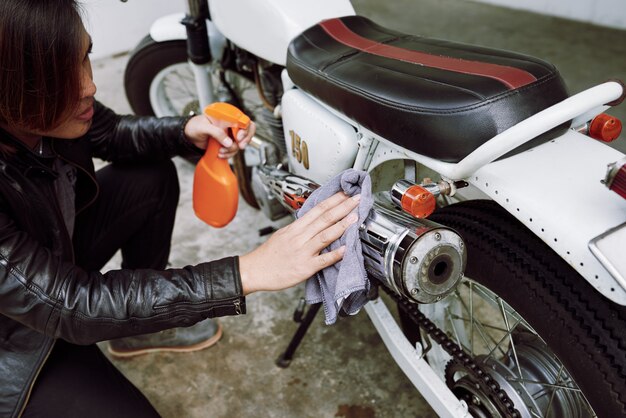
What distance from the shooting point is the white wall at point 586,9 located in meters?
3.06

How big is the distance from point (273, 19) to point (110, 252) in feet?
2.14

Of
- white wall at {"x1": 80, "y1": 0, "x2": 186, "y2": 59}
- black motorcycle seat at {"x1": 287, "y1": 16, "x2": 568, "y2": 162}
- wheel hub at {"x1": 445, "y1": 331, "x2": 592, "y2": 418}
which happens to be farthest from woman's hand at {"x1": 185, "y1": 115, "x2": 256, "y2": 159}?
white wall at {"x1": 80, "y1": 0, "x2": 186, "y2": 59}

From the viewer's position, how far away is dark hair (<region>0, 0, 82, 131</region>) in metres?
0.70

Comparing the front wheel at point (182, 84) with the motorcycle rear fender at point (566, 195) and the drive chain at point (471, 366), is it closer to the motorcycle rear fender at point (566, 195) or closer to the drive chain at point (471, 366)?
the drive chain at point (471, 366)

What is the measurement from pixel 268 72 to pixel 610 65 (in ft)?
6.73

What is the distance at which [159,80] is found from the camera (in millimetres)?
1832

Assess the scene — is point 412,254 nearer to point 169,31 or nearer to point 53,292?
point 53,292

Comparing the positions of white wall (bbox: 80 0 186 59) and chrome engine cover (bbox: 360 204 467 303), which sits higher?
chrome engine cover (bbox: 360 204 467 303)

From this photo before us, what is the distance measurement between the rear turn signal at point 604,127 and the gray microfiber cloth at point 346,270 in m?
0.37

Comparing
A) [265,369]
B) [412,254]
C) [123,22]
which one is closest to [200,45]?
[265,369]

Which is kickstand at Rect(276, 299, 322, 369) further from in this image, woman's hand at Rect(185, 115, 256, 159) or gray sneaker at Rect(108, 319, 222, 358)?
woman's hand at Rect(185, 115, 256, 159)

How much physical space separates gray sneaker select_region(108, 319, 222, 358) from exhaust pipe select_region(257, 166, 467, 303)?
0.73 metres

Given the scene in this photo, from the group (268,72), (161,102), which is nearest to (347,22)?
(268,72)

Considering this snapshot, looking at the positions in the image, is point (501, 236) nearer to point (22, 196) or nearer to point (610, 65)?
point (22, 196)
